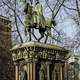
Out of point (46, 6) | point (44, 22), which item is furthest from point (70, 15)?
point (44, 22)

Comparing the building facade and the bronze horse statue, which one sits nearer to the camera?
the bronze horse statue

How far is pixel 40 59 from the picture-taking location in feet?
69.5

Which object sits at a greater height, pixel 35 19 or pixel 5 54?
pixel 35 19

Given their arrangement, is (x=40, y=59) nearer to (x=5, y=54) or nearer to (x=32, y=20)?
(x=32, y=20)

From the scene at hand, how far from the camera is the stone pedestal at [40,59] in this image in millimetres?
20750

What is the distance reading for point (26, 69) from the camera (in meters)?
21.0

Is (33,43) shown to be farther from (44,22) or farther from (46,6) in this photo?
(46,6)

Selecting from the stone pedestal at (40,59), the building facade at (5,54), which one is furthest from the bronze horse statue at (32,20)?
the building facade at (5,54)

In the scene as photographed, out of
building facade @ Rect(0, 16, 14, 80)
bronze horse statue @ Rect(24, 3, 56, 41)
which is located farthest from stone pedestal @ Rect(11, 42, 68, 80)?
building facade @ Rect(0, 16, 14, 80)

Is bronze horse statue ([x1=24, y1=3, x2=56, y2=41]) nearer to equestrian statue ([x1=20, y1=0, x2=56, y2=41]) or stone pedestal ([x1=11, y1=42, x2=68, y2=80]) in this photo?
equestrian statue ([x1=20, y1=0, x2=56, y2=41])

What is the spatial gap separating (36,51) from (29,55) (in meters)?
0.43

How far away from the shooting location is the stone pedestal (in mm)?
20750

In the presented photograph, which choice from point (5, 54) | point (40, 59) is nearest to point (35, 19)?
point (40, 59)

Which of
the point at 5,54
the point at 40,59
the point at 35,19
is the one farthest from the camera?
the point at 5,54
